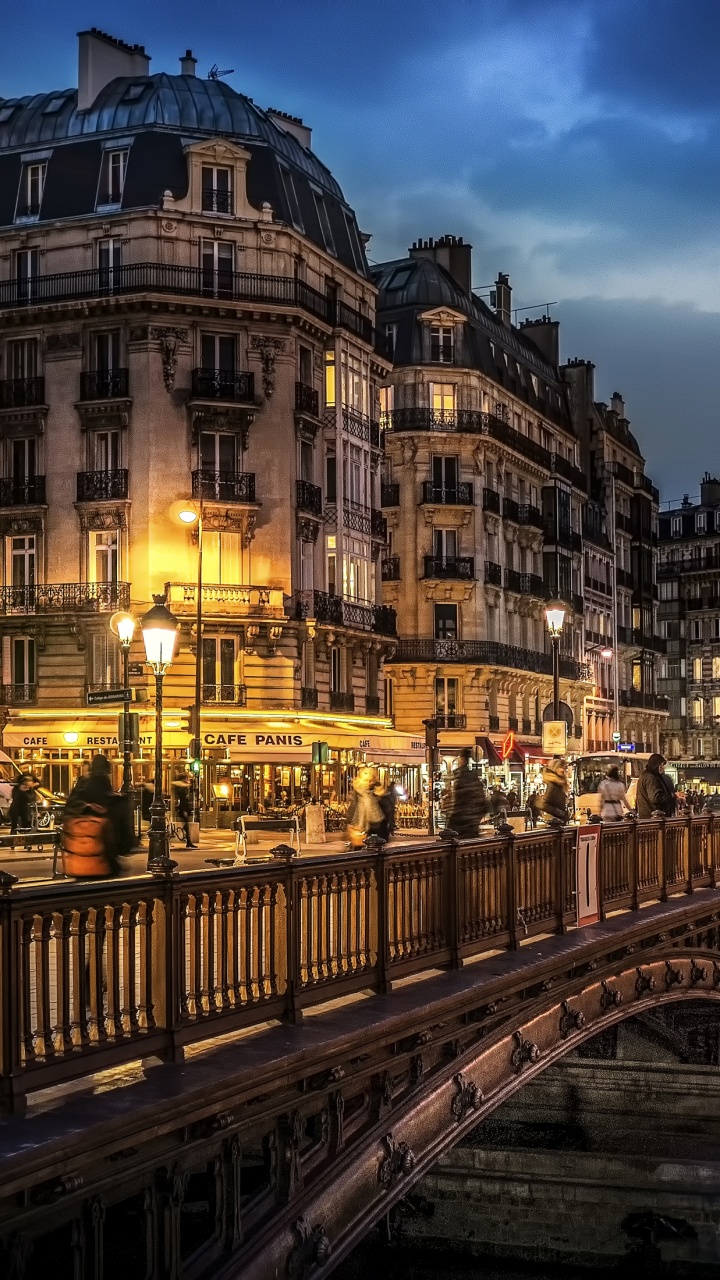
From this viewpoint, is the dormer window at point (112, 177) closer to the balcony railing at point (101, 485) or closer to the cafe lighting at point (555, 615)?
the balcony railing at point (101, 485)

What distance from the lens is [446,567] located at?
72.8m

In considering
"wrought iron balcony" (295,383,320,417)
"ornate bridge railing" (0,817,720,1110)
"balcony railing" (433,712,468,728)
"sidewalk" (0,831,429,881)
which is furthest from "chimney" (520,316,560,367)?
"ornate bridge railing" (0,817,720,1110)

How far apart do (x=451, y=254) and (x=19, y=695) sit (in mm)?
32445

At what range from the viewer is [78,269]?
56.0 m

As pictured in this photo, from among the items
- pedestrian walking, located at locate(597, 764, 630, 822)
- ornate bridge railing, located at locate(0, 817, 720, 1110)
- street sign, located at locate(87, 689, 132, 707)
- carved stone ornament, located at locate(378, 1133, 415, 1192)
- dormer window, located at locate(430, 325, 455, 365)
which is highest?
dormer window, located at locate(430, 325, 455, 365)

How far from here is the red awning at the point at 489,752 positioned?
64938 mm

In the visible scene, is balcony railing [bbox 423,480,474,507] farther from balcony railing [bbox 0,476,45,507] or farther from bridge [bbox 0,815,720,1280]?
bridge [bbox 0,815,720,1280]

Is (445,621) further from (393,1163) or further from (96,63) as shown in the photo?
(393,1163)

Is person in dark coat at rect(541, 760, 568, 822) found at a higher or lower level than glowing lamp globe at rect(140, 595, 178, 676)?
lower

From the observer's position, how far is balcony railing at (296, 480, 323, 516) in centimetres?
5722

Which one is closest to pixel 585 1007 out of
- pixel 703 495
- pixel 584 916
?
pixel 584 916

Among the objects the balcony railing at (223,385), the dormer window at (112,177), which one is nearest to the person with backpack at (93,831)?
the balcony railing at (223,385)

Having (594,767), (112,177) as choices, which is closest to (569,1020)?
(112,177)

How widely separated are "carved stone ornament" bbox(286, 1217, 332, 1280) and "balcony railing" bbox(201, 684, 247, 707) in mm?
45660
